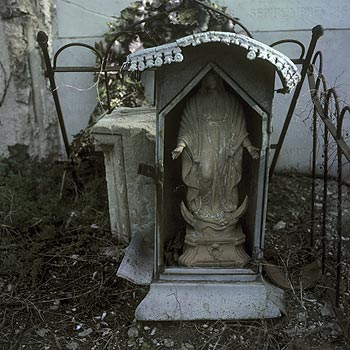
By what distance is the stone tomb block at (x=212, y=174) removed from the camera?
8.34 feet

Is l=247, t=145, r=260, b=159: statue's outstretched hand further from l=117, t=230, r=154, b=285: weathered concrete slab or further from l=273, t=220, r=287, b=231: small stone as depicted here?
l=273, t=220, r=287, b=231: small stone

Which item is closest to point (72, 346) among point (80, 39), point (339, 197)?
point (339, 197)

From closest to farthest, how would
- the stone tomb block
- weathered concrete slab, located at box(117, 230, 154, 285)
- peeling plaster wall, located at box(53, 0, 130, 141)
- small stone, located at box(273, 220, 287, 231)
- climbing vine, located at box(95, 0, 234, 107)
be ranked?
the stone tomb block, weathered concrete slab, located at box(117, 230, 154, 285), small stone, located at box(273, 220, 287, 231), climbing vine, located at box(95, 0, 234, 107), peeling plaster wall, located at box(53, 0, 130, 141)

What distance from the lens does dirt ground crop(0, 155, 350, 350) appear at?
8.67ft

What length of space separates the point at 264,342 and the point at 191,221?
76cm

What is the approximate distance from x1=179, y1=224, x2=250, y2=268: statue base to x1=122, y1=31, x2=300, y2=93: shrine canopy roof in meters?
0.91

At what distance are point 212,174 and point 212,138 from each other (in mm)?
200

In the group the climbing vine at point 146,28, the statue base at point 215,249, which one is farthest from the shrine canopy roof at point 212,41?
the climbing vine at point 146,28

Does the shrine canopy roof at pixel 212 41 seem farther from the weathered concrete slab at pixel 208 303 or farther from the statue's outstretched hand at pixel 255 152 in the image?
the weathered concrete slab at pixel 208 303

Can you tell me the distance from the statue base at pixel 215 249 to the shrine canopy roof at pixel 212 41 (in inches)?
35.9

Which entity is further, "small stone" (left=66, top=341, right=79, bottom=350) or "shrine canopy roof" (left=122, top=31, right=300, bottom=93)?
"small stone" (left=66, top=341, right=79, bottom=350)

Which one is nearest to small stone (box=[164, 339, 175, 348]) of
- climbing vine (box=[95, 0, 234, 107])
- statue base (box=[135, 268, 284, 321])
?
statue base (box=[135, 268, 284, 321])

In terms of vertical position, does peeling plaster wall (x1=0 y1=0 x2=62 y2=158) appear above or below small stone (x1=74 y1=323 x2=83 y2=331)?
above

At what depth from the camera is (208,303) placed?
2715mm
